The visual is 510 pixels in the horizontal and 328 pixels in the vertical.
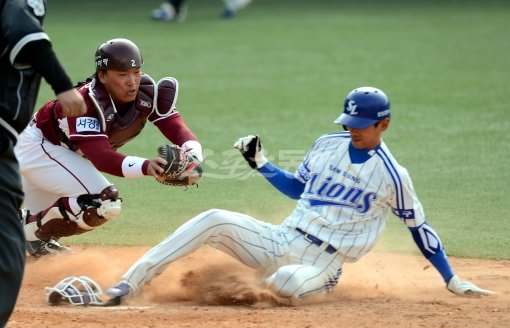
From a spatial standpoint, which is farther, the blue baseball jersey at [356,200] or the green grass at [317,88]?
the green grass at [317,88]

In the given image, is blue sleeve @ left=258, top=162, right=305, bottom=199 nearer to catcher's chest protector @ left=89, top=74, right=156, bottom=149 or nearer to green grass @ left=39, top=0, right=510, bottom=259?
catcher's chest protector @ left=89, top=74, right=156, bottom=149

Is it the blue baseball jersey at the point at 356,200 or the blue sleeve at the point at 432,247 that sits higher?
the blue baseball jersey at the point at 356,200

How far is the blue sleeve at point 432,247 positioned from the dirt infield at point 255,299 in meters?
0.19

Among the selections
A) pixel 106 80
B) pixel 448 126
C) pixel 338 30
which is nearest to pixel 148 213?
pixel 106 80

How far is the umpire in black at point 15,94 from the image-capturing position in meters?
4.37

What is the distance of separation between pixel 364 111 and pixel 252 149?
0.81 m

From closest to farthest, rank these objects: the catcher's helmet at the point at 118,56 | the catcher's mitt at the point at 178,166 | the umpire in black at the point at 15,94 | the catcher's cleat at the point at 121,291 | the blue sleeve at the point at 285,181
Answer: the umpire in black at the point at 15,94 < the catcher's cleat at the point at 121,291 < the catcher's mitt at the point at 178,166 < the blue sleeve at the point at 285,181 < the catcher's helmet at the point at 118,56

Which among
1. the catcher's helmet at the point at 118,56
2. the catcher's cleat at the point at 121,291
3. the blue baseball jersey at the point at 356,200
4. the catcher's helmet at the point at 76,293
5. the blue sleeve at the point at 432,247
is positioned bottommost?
the catcher's helmet at the point at 76,293

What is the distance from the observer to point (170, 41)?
17.6m

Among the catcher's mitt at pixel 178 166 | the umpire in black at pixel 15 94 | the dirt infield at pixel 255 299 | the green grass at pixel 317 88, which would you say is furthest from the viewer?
the green grass at pixel 317 88

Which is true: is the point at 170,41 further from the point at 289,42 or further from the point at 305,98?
the point at 305,98

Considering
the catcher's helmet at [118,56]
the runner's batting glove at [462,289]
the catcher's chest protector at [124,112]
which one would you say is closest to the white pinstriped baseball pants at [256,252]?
the runner's batting glove at [462,289]

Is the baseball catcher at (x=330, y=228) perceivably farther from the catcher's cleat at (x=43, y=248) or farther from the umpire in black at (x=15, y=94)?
the catcher's cleat at (x=43, y=248)

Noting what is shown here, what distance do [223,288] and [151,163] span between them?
2.97 feet
